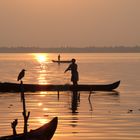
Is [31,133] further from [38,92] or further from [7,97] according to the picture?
[38,92]

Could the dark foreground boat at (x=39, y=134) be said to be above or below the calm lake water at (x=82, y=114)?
above

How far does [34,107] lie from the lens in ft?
94.9

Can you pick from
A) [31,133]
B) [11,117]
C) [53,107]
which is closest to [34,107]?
[53,107]

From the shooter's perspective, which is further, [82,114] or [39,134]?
[82,114]

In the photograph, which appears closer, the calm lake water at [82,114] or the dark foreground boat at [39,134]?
the dark foreground boat at [39,134]

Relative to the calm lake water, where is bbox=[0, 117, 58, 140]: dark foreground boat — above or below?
above

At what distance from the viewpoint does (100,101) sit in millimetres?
31922

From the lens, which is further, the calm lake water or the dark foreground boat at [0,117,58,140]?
the calm lake water

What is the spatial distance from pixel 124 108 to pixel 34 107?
14.3 ft

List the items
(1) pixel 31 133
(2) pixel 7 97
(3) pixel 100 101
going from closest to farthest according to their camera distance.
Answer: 1. (1) pixel 31 133
2. (3) pixel 100 101
3. (2) pixel 7 97

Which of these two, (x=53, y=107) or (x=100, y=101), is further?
(x=100, y=101)

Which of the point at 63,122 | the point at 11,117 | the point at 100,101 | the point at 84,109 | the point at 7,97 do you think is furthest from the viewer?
the point at 7,97

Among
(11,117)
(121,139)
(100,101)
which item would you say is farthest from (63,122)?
(100,101)

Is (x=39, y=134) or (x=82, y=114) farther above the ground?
(x=39, y=134)
